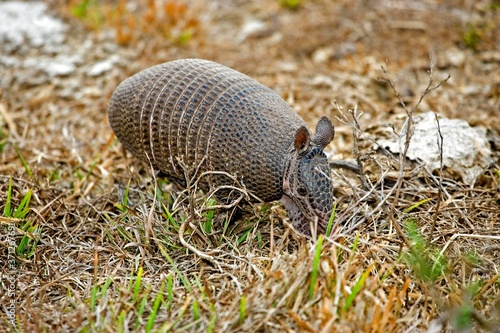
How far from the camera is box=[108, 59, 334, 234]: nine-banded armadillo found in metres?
3.97

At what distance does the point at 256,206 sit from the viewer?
4.57 meters

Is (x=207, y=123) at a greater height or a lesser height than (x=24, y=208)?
greater

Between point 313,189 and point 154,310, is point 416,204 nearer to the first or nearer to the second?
point 313,189

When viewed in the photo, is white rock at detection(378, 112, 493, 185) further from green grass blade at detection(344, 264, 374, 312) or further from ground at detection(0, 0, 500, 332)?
green grass blade at detection(344, 264, 374, 312)

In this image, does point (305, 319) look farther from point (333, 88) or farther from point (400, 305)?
point (333, 88)

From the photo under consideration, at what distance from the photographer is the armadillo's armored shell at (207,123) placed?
4102mm

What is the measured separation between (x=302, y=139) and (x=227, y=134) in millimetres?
597

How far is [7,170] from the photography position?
17.6 ft

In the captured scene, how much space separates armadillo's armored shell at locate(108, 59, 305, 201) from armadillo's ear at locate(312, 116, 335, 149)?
200 millimetres

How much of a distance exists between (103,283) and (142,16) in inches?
214

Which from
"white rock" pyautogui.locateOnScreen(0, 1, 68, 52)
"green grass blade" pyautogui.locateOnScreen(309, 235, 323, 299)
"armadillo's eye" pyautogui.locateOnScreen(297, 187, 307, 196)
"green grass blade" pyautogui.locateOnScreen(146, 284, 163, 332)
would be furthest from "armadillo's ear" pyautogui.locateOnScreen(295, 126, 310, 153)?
"white rock" pyautogui.locateOnScreen(0, 1, 68, 52)

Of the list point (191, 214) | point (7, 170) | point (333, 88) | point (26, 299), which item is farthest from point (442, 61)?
point (26, 299)

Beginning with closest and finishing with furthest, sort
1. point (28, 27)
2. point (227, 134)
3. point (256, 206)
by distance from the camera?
1. point (227, 134)
2. point (256, 206)
3. point (28, 27)

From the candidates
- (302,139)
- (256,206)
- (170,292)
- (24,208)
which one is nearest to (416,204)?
(302,139)
